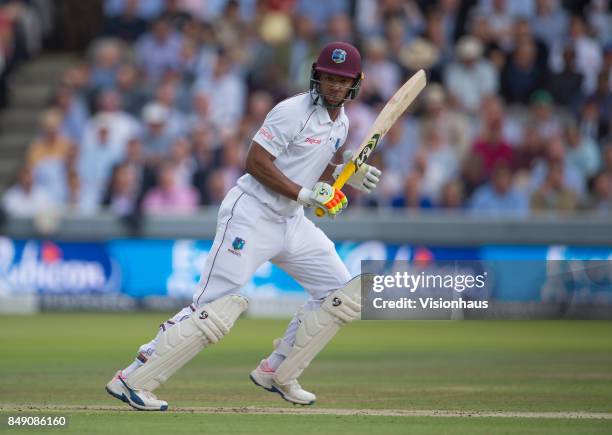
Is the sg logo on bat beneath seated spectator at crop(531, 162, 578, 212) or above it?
above

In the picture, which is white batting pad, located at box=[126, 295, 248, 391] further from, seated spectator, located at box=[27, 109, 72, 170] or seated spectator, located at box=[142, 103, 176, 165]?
seated spectator, located at box=[27, 109, 72, 170]

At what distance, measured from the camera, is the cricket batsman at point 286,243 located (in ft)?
23.9

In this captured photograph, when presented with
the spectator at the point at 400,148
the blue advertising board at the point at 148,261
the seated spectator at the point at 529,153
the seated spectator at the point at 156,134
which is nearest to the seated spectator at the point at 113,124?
the seated spectator at the point at 156,134

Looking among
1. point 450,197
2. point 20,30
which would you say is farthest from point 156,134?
point 20,30

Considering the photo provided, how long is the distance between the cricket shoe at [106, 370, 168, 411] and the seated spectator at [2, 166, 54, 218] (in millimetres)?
9037

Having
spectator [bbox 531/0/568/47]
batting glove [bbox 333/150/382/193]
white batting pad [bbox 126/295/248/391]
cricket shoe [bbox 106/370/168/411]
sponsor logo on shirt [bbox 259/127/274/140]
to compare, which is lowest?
cricket shoe [bbox 106/370/168/411]

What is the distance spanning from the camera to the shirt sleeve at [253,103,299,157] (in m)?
7.34

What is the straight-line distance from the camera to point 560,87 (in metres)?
17.6

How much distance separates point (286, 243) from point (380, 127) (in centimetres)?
95

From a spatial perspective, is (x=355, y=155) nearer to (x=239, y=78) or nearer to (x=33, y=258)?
(x=33, y=258)

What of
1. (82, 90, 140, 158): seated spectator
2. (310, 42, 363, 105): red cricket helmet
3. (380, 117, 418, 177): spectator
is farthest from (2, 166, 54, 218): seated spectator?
(310, 42, 363, 105): red cricket helmet

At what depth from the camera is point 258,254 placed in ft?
24.5

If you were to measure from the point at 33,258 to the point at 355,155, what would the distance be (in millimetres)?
8918

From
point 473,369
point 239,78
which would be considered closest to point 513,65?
point 239,78
